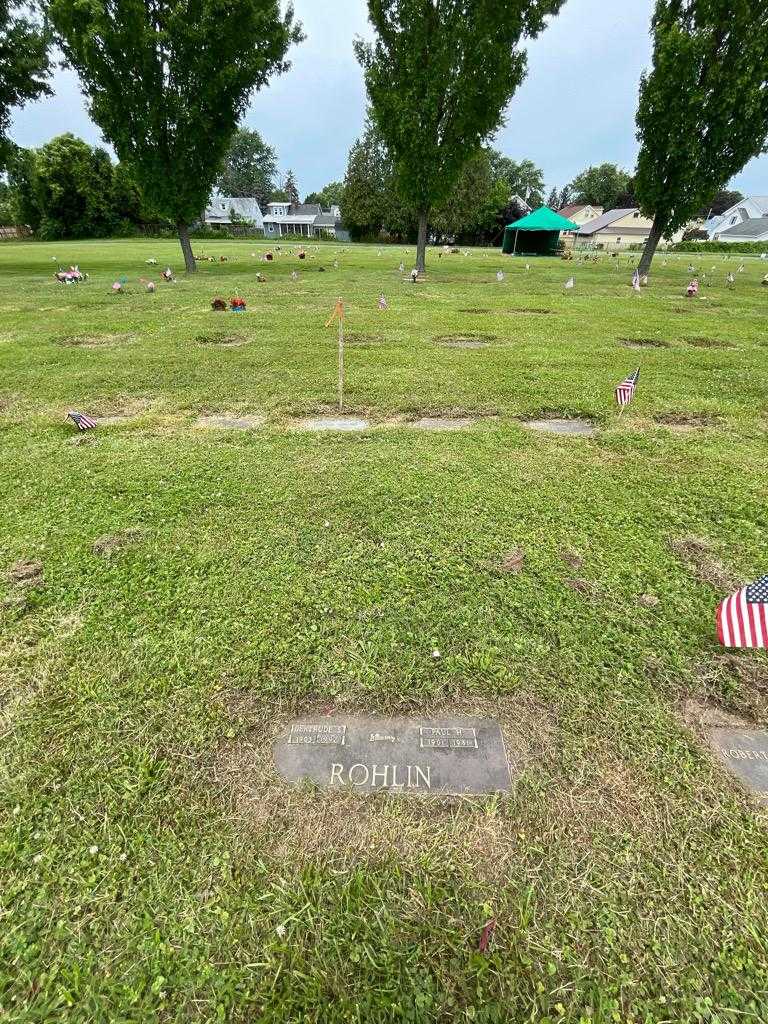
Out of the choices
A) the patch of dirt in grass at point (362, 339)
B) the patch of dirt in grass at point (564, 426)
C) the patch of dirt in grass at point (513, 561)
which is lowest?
the patch of dirt in grass at point (513, 561)

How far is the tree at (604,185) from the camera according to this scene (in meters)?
81.1

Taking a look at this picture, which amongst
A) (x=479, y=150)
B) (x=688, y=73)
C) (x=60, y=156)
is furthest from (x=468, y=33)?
(x=60, y=156)

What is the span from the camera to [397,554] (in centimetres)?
318

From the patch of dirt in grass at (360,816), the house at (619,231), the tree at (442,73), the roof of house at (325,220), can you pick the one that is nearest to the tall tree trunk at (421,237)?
the tree at (442,73)

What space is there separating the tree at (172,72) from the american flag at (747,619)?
61.2ft

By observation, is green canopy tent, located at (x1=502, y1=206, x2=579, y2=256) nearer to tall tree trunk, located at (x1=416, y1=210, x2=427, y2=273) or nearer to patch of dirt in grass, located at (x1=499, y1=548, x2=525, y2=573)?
tall tree trunk, located at (x1=416, y1=210, x2=427, y2=273)

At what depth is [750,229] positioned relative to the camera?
192ft

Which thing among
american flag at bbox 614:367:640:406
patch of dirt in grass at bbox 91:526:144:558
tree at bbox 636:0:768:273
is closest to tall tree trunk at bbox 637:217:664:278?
tree at bbox 636:0:768:273

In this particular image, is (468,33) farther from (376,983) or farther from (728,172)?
(376,983)

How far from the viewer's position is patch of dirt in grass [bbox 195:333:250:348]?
8.39 metres

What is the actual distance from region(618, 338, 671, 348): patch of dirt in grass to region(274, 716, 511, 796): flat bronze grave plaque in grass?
8.80 meters

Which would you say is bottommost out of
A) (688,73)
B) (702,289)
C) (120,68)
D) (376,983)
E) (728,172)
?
(376,983)

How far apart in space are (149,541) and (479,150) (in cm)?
1901

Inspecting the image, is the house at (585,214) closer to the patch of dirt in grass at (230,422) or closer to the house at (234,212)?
the house at (234,212)
